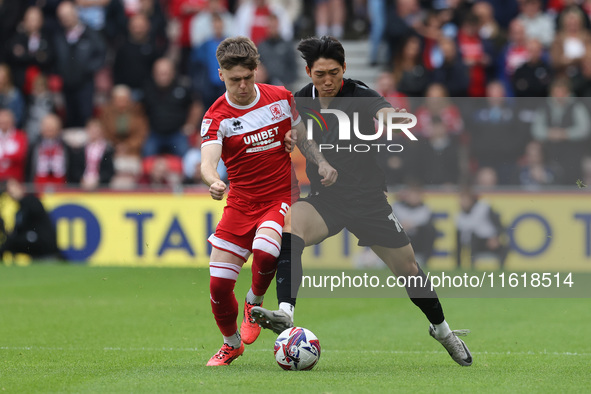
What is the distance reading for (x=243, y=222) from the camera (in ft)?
24.7

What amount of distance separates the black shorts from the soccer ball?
828mm

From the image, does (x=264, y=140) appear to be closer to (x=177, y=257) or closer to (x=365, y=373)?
(x=365, y=373)

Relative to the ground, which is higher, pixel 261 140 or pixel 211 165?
pixel 261 140

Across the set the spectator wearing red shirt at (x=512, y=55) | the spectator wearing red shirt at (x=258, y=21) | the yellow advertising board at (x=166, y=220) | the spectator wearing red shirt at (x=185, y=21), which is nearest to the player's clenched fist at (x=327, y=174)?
the yellow advertising board at (x=166, y=220)

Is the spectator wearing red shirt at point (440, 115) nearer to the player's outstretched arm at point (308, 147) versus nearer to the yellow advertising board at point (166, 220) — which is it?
the yellow advertising board at point (166, 220)

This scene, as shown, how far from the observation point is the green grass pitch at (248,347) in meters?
6.71

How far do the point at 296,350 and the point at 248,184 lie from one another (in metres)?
1.27

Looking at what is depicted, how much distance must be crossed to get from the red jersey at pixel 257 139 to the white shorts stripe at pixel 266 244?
0.37 metres

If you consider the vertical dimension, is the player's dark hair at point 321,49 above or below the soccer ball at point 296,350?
above

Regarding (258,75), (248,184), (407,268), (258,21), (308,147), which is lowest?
(407,268)

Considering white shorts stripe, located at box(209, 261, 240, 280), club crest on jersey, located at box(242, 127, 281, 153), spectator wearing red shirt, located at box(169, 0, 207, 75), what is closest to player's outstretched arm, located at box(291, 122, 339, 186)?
club crest on jersey, located at box(242, 127, 281, 153)

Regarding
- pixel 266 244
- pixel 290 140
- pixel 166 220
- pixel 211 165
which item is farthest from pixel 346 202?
pixel 166 220

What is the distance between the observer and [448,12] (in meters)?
16.8

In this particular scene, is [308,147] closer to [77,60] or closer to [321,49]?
[321,49]
